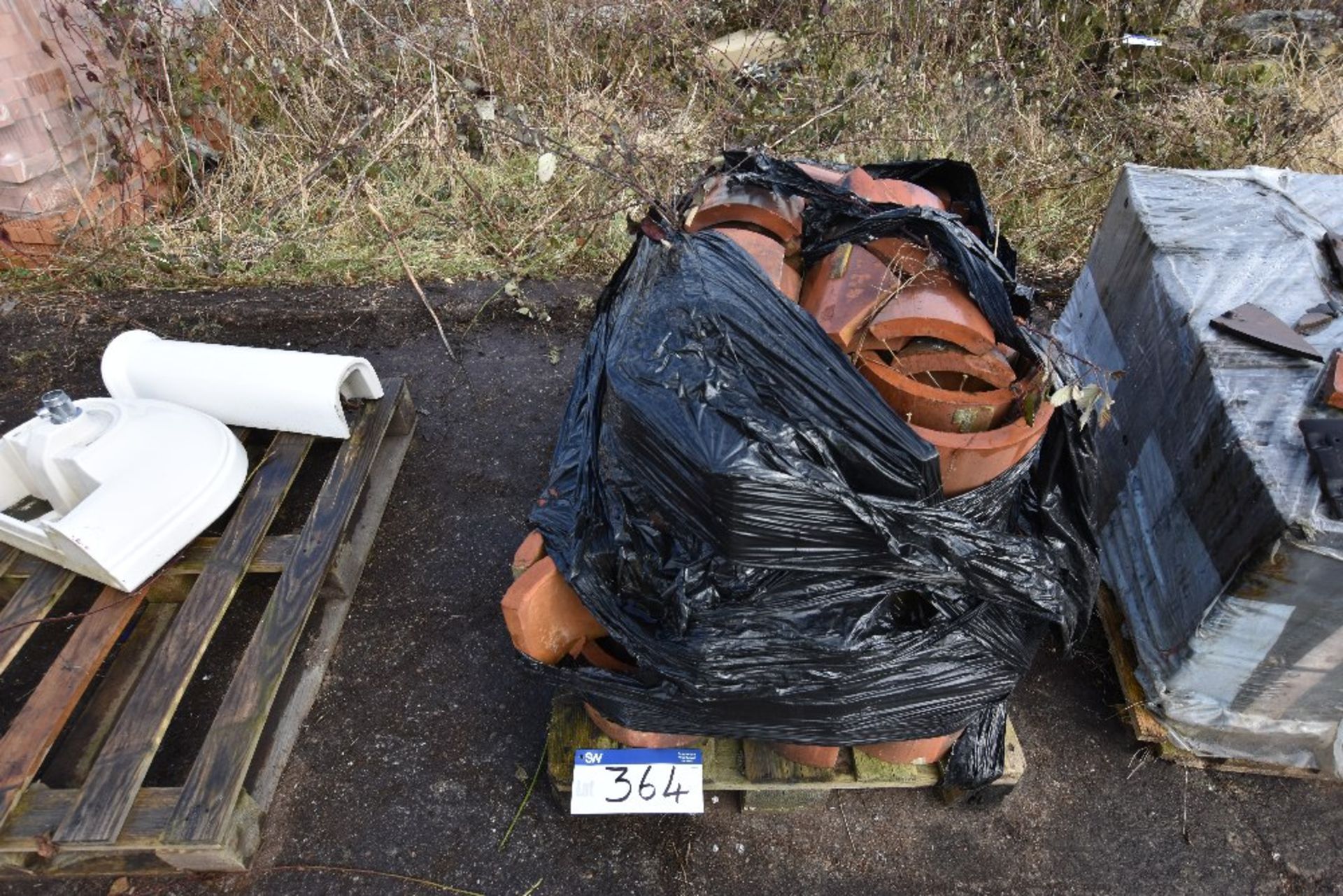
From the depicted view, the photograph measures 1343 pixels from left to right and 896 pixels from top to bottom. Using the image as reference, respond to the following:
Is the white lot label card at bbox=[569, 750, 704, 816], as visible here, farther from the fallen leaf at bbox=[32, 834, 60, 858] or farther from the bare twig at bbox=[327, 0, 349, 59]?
the bare twig at bbox=[327, 0, 349, 59]

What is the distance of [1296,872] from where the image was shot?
1688mm

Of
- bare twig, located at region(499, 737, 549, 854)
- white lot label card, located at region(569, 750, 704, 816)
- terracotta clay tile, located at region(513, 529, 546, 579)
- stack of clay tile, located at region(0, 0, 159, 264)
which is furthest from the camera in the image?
stack of clay tile, located at region(0, 0, 159, 264)

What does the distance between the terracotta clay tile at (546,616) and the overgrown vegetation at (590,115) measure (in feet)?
7.44

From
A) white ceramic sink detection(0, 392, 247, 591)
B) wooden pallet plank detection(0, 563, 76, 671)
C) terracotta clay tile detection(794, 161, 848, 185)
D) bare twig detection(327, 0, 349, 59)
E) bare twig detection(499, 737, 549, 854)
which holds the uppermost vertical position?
terracotta clay tile detection(794, 161, 848, 185)

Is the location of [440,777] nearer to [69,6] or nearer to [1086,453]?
[1086,453]

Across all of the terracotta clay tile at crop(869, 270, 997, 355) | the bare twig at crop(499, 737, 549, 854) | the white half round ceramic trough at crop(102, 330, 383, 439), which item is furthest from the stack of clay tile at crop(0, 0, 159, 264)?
the terracotta clay tile at crop(869, 270, 997, 355)

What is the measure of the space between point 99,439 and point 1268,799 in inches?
117

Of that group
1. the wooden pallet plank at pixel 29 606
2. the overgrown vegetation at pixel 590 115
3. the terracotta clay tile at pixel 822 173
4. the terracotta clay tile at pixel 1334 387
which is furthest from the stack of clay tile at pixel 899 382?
the overgrown vegetation at pixel 590 115

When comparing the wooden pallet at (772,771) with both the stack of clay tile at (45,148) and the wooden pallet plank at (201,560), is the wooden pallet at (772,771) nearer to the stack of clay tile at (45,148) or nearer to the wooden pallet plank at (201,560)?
the wooden pallet plank at (201,560)

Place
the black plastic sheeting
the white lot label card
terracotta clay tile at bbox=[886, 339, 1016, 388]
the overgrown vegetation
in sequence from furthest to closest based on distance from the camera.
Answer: the overgrown vegetation, the white lot label card, terracotta clay tile at bbox=[886, 339, 1016, 388], the black plastic sheeting

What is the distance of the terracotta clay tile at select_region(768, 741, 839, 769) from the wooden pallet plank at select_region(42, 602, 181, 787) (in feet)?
5.01

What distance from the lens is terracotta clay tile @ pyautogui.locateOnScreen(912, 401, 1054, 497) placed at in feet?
4.17

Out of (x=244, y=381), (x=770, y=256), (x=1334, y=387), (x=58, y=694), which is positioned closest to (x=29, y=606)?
(x=58, y=694)

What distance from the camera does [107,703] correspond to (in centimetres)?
195
